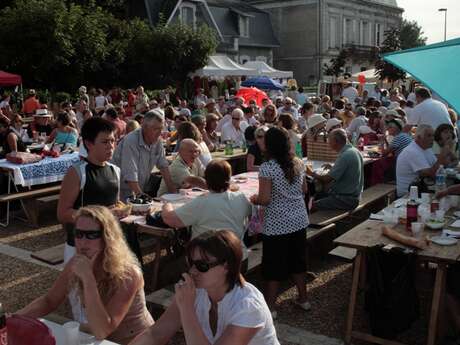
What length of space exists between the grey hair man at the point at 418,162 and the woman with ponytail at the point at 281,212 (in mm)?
2091

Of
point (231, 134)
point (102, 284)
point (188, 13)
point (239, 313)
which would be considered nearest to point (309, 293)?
point (102, 284)

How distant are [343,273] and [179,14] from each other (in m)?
30.0

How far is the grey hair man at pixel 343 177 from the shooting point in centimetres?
604

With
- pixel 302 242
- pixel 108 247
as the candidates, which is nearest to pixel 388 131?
pixel 302 242

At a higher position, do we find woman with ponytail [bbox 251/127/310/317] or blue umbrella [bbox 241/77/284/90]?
blue umbrella [bbox 241/77/284/90]

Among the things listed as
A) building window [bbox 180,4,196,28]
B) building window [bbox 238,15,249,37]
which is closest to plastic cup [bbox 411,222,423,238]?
building window [bbox 180,4,196,28]

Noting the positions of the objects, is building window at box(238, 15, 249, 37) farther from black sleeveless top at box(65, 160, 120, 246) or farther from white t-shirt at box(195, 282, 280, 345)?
white t-shirt at box(195, 282, 280, 345)

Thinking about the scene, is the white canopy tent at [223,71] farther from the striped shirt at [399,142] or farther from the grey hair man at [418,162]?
the grey hair man at [418,162]

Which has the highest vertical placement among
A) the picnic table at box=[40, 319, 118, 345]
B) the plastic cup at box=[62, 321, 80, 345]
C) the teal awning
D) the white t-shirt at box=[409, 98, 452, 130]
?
the teal awning

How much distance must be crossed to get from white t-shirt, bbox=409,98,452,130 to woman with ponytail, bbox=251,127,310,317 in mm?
5269

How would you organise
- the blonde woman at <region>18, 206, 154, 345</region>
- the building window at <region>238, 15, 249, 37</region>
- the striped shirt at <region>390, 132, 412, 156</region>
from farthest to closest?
the building window at <region>238, 15, 249, 37</region> → the striped shirt at <region>390, 132, 412, 156</region> → the blonde woman at <region>18, 206, 154, 345</region>

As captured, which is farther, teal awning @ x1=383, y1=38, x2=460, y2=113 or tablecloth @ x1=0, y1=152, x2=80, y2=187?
tablecloth @ x1=0, y1=152, x2=80, y2=187

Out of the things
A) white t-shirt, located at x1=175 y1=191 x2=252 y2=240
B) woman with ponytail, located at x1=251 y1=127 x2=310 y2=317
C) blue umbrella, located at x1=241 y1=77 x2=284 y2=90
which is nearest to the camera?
white t-shirt, located at x1=175 y1=191 x2=252 y2=240

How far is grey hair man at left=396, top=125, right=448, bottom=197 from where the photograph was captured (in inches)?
236
